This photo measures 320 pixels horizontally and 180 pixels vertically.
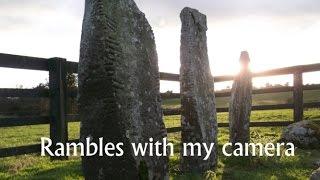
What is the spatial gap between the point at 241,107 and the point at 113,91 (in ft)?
18.9

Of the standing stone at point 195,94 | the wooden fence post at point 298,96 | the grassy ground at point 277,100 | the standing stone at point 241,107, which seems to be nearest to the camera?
the standing stone at point 195,94

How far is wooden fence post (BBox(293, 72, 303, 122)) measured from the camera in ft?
47.4

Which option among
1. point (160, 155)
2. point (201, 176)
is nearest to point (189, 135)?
point (201, 176)

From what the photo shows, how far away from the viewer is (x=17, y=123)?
909cm

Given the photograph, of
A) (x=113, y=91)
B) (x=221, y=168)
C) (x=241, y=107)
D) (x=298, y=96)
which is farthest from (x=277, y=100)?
(x=113, y=91)

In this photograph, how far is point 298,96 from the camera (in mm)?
14531

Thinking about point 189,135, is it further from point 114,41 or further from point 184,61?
point 114,41

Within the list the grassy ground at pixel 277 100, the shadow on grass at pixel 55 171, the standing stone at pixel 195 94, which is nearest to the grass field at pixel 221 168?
the shadow on grass at pixel 55 171

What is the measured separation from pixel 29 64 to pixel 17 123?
1.22 m

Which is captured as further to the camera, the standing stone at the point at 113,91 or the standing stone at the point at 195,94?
A: the standing stone at the point at 195,94

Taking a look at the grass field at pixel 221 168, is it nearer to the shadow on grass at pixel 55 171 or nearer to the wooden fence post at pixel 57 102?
the shadow on grass at pixel 55 171

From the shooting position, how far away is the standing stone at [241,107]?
1103 centimetres

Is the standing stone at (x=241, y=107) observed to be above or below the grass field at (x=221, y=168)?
above

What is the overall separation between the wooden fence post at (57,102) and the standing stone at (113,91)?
416 centimetres
